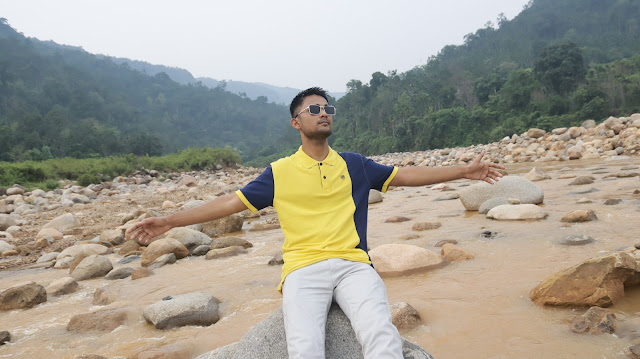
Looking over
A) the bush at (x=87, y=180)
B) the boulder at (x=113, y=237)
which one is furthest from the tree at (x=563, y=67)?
the boulder at (x=113, y=237)

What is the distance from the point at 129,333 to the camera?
354cm

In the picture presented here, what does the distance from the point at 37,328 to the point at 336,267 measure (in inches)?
120

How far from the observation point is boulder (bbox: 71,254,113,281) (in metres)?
5.46

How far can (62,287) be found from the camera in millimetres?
4805

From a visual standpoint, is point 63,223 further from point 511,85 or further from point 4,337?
point 511,85

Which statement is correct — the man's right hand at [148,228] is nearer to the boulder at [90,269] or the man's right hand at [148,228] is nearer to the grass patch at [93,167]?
the boulder at [90,269]

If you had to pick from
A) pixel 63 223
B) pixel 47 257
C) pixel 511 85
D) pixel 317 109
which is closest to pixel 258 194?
pixel 317 109

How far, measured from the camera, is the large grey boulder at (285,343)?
7.13 ft

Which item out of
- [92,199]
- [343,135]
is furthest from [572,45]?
[92,199]

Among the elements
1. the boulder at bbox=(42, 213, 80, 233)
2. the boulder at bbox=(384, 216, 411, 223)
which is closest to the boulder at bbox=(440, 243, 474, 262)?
the boulder at bbox=(384, 216, 411, 223)

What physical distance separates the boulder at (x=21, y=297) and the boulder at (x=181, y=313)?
1602 millimetres

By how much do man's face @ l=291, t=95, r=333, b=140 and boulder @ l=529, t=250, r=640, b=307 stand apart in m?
1.97

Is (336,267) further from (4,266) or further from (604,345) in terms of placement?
(4,266)

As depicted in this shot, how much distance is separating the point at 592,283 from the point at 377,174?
66.7 inches
